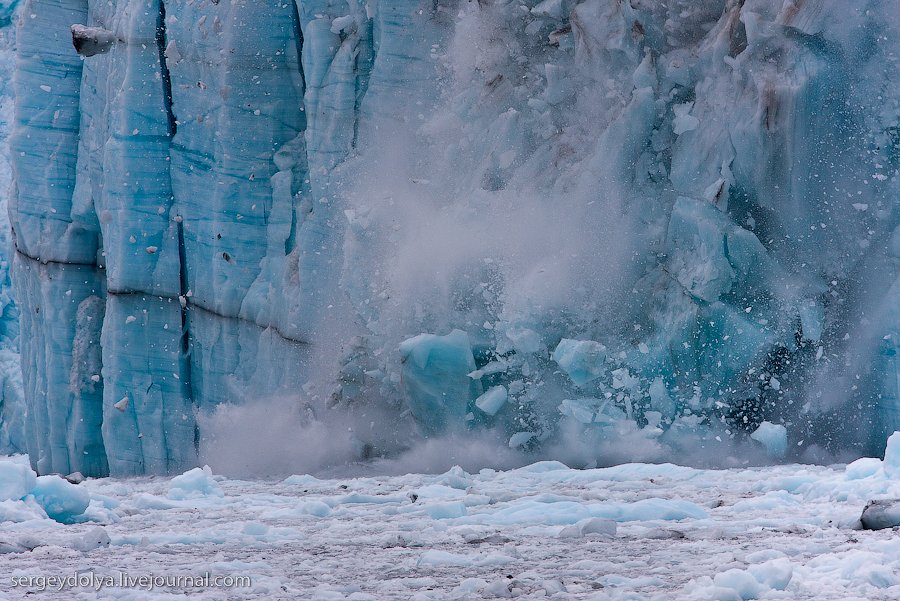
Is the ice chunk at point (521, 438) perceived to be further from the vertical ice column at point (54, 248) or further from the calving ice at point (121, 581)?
the vertical ice column at point (54, 248)

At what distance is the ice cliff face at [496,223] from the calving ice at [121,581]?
Result: 9.29 ft

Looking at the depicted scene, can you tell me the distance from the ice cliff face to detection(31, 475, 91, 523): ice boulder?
86.4 inches

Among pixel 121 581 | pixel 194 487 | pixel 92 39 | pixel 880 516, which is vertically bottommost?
pixel 194 487

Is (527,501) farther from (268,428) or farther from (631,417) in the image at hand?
(268,428)

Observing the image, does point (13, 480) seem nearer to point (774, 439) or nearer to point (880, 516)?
point (880, 516)

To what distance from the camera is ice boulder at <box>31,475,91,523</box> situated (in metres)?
3.25

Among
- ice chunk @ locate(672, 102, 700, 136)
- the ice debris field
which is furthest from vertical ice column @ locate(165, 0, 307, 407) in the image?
ice chunk @ locate(672, 102, 700, 136)

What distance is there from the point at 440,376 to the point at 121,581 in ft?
9.82

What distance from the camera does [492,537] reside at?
2.91m

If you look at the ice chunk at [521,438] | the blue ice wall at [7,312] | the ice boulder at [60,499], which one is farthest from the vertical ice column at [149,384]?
the blue ice wall at [7,312]

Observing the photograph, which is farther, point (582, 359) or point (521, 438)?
point (521, 438)

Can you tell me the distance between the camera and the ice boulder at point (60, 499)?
128 inches

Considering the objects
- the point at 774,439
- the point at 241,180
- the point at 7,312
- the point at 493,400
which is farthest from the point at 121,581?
the point at 7,312

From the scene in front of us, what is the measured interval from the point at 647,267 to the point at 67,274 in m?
4.57
